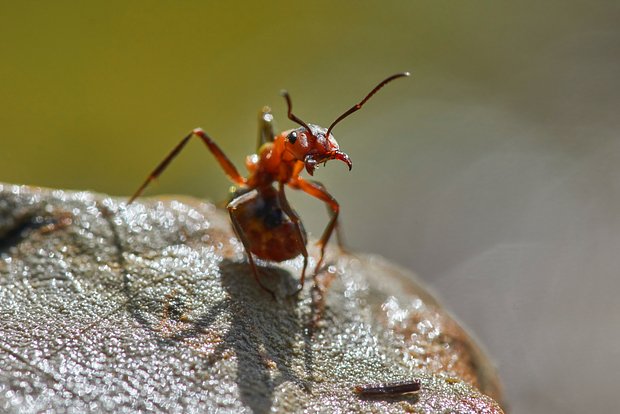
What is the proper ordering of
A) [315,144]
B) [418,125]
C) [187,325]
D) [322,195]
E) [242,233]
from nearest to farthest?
[187,325] < [242,233] < [315,144] < [322,195] < [418,125]

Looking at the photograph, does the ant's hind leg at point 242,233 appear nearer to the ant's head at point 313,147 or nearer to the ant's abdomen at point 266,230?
the ant's abdomen at point 266,230

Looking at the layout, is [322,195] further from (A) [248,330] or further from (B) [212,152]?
(A) [248,330]

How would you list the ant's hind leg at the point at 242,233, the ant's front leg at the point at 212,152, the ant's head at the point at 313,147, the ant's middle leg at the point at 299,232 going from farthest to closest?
the ant's front leg at the point at 212,152 → the ant's head at the point at 313,147 → the ant's middle leg at the point at 299,232 → the ant's hind leg at the point at 242,233

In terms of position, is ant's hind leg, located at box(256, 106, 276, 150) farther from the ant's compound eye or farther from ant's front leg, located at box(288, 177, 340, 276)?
the ant's compound eye

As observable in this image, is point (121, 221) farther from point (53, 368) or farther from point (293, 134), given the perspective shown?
point (53, 368)

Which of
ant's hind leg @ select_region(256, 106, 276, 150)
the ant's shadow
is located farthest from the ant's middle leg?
ant's hind leg @ select_region(256, 106, 276, 150)

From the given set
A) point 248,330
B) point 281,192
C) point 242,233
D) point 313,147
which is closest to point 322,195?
point 281,192

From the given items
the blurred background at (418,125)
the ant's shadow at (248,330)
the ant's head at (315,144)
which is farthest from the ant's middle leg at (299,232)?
the blurred background at (418,125)
